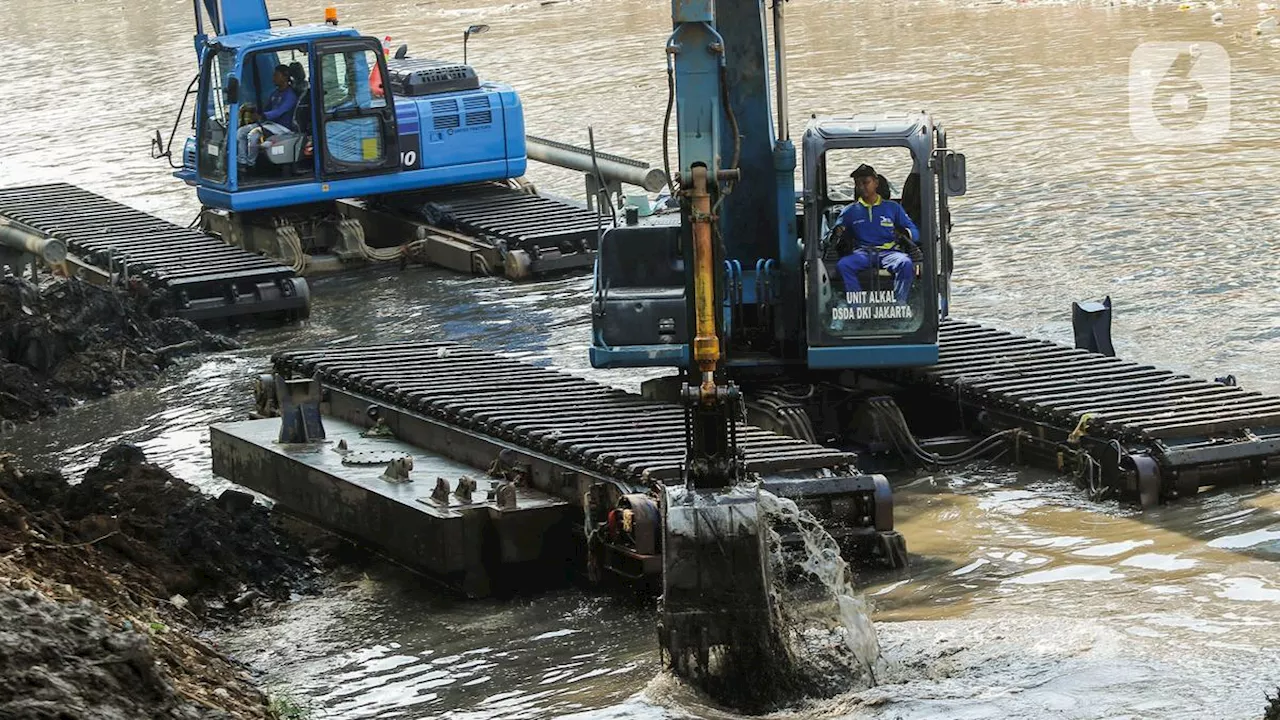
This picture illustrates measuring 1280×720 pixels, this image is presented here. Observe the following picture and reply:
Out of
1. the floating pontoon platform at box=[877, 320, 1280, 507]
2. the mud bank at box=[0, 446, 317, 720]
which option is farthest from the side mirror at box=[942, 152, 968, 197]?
the mud bank at box=[0, 446, 317, 720]

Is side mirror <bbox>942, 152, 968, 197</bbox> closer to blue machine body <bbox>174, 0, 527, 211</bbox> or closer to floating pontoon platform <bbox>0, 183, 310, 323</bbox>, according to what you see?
floating pontoon platform <bbox>0, 183, 310, 323</bbox>

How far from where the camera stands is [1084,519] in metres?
12.5

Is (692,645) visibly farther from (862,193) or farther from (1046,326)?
(1046,326)

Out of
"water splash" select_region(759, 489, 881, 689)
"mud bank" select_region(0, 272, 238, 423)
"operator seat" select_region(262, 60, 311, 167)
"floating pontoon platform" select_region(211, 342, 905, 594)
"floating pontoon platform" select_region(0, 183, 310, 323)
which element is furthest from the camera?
"operator seat" select_region(262, 60, 311, 167)

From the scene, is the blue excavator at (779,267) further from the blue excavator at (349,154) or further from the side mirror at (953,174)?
the blue excavator at (349,154)

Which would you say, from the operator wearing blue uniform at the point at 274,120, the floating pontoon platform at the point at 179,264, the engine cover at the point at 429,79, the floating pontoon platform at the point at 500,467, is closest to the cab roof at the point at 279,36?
the operator wearing blue uniform at the point at 274,120

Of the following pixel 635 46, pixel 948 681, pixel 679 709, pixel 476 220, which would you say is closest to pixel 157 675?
pixel 679 709

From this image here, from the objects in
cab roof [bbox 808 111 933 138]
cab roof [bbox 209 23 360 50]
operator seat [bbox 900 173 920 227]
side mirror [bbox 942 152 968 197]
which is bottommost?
operator seat [bbox 900 173 920 227]

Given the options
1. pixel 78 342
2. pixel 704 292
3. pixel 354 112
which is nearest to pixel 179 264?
pixel 78 342

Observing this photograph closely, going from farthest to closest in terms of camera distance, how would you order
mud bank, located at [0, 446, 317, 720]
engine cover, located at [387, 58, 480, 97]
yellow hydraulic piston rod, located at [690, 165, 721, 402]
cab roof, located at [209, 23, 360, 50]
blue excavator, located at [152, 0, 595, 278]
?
engine cover, located at [387, 58, 480, 97] < blue excavator, located at [152, 0, 595, 278] < cab roof, located at [209, 23, 360, 50] < yellow hydraulic piston rod, located at [690, 165, 721, 402] < mud bank, located at [0, 446, 317, 720]

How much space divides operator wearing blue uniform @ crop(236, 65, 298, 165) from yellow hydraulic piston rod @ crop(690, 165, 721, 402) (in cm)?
1236

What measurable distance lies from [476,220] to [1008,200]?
18.1 feet

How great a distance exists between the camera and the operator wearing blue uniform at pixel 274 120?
71.4ft

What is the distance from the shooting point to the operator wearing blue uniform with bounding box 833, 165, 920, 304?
1353cm
